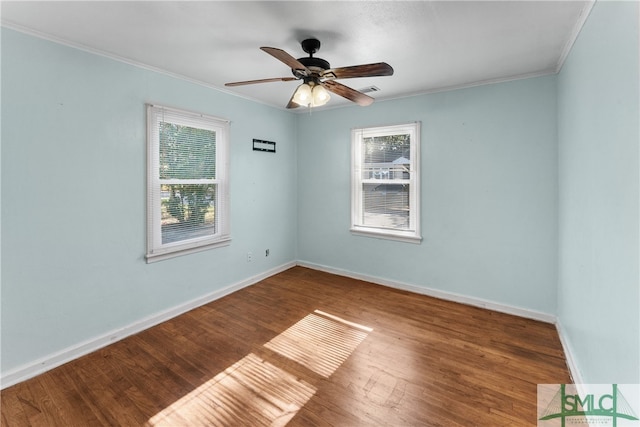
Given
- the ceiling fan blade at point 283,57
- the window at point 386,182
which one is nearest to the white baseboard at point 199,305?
the window at point 386,182

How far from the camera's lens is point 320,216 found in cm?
453

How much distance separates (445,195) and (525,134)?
0.99 meters

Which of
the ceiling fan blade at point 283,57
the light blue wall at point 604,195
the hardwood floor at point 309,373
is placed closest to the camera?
the light blue wall at point 604,195

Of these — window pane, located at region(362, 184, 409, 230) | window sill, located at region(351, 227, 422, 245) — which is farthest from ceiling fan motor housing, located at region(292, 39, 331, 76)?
window sill, located at region(351, 227, 422, 245)

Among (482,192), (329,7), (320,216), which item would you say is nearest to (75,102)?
(329,7)

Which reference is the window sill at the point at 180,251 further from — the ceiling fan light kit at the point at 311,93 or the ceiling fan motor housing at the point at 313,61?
the ceiling fan motor housing at the point at 313,61

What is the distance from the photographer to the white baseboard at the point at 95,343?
204 cm

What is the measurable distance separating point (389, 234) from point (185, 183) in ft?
8.59

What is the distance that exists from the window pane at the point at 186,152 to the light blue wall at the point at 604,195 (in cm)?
337

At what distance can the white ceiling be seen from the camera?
1791mm

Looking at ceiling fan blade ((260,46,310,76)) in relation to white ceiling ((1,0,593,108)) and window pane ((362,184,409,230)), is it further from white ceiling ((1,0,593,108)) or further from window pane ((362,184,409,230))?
window pane ((362,184,409,230))

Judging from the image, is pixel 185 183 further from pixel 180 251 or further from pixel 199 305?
pixel 199 305

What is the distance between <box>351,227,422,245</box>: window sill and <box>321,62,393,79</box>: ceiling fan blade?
2.28 meters

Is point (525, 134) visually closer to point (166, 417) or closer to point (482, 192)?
point (482, 192)
